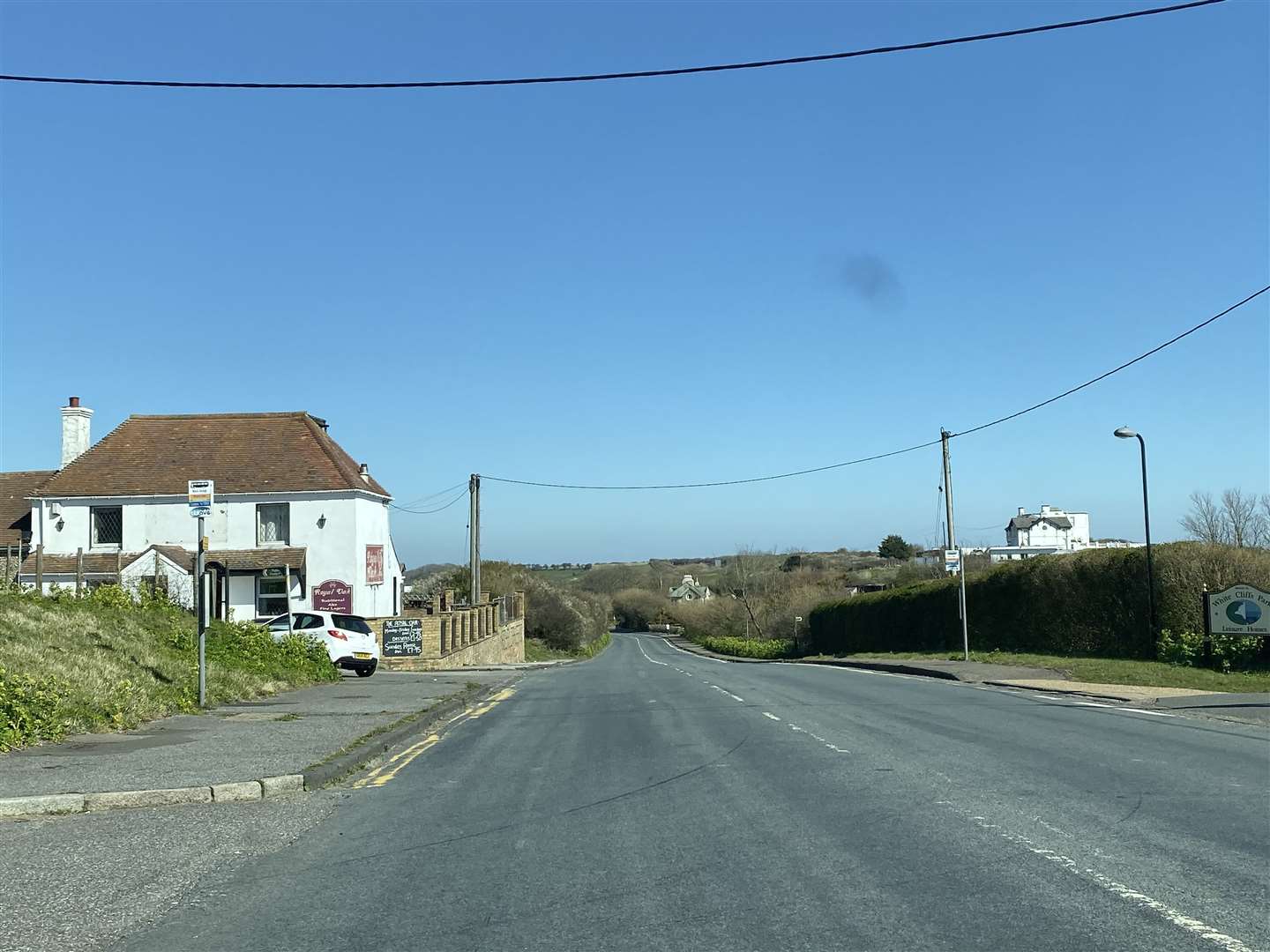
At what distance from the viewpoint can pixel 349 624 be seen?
2919cm

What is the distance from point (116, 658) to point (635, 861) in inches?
461

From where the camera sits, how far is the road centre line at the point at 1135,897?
5.72 meters

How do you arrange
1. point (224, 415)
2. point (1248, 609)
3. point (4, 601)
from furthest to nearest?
point (224, 415), point (1248, 609), point (4, 601)

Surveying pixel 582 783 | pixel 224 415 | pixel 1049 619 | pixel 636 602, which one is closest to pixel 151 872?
pixel 582 783

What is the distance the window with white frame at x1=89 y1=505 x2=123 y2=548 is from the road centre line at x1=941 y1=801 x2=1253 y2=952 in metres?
41.4

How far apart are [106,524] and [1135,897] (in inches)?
1713

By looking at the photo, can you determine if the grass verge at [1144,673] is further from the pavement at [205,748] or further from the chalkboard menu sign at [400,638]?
the chalkboard menu sign at [400,638]

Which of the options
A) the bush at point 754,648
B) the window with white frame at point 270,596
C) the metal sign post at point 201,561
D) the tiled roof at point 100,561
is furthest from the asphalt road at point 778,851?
the bush at point 754,648

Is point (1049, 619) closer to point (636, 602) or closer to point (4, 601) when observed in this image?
point (4, 601)

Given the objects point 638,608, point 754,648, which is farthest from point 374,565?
point 638,608

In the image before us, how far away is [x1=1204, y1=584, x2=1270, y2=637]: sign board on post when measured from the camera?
21.8 m

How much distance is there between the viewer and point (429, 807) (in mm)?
9500

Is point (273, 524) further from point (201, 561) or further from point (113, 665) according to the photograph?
point (201, 561)

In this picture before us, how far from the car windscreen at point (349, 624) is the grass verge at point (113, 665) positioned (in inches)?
162
